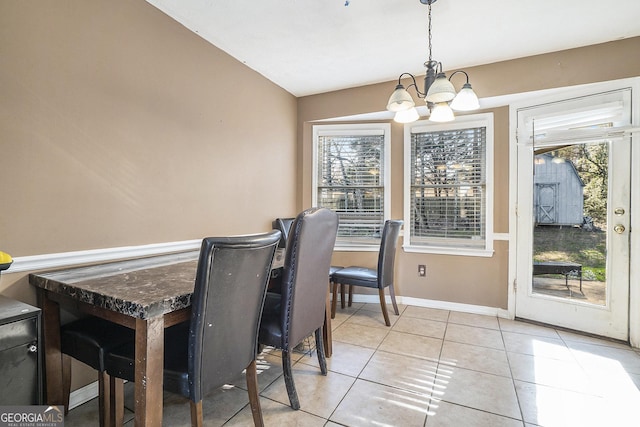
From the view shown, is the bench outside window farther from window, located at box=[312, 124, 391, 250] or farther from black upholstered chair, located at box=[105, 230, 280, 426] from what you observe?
black upholstered chair, located at box=[105, 230, 280, 426]

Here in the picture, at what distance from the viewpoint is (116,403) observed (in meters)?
1.34

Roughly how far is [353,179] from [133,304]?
292cm

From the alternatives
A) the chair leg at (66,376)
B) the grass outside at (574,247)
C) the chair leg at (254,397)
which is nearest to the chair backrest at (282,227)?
the chair leg at (254,397)

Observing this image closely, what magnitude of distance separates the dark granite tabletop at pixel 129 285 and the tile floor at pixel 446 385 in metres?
0.75

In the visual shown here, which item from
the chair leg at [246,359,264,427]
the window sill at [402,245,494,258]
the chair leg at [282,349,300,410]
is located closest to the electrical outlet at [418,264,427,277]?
the window sill at [402,245,494,258]

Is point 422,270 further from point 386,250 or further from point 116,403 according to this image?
point 116,403

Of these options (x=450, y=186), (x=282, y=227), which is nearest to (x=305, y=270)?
(x=282, y=227)

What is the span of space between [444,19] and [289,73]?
152cm

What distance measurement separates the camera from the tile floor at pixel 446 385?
5.19 ft

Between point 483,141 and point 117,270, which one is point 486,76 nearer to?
point 483,141

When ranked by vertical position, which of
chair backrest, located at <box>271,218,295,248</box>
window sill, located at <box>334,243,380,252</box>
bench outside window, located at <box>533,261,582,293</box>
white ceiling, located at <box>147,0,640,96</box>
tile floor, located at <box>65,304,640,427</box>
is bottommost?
tile floor, located at <box>65,304,640,427</box>

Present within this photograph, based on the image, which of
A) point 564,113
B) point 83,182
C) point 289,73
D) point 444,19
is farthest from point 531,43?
point 83,182

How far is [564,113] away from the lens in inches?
106

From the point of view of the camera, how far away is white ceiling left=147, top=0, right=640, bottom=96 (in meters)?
2.07
